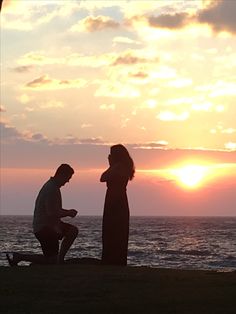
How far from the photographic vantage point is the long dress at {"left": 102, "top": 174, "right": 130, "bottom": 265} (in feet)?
39.8

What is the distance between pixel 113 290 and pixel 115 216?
138 inches

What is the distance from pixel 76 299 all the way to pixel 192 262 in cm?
3012

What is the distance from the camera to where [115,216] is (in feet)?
39.8

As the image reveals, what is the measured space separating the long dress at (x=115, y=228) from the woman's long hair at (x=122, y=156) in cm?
36

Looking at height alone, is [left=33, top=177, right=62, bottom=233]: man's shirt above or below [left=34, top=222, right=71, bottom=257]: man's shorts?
above

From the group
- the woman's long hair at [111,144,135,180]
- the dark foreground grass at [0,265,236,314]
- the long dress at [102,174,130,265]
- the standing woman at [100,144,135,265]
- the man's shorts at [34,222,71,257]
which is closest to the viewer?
the dark foreground grass at [0,265,236,314]

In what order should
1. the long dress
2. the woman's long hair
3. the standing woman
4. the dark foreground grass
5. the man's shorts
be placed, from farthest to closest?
the long dress
the standing woman
the woman's long hair
the man's shorts
the dark foreground grass

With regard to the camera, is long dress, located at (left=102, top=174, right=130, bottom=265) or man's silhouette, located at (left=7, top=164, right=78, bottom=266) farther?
long dress, located at (left=102, top=174, right=130, bottom=265)

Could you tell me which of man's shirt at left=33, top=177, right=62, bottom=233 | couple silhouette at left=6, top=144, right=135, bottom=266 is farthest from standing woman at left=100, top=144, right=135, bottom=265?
man's shirt at left=33, top=177, right=62, bottom=233

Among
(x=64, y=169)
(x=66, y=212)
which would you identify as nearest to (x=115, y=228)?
(x=66, y=212)

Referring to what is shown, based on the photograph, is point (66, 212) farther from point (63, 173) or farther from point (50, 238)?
point (63, 173)

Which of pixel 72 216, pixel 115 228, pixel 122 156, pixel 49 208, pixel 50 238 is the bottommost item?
pixel 50 238

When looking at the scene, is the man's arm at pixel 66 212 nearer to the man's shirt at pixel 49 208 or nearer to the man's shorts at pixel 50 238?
the man's shirt at pixel 49 208

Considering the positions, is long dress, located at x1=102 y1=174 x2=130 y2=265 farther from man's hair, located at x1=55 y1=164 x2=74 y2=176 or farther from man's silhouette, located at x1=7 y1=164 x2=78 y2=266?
man's hair, located at x1=55 y1=164 x2=74 y2=176
